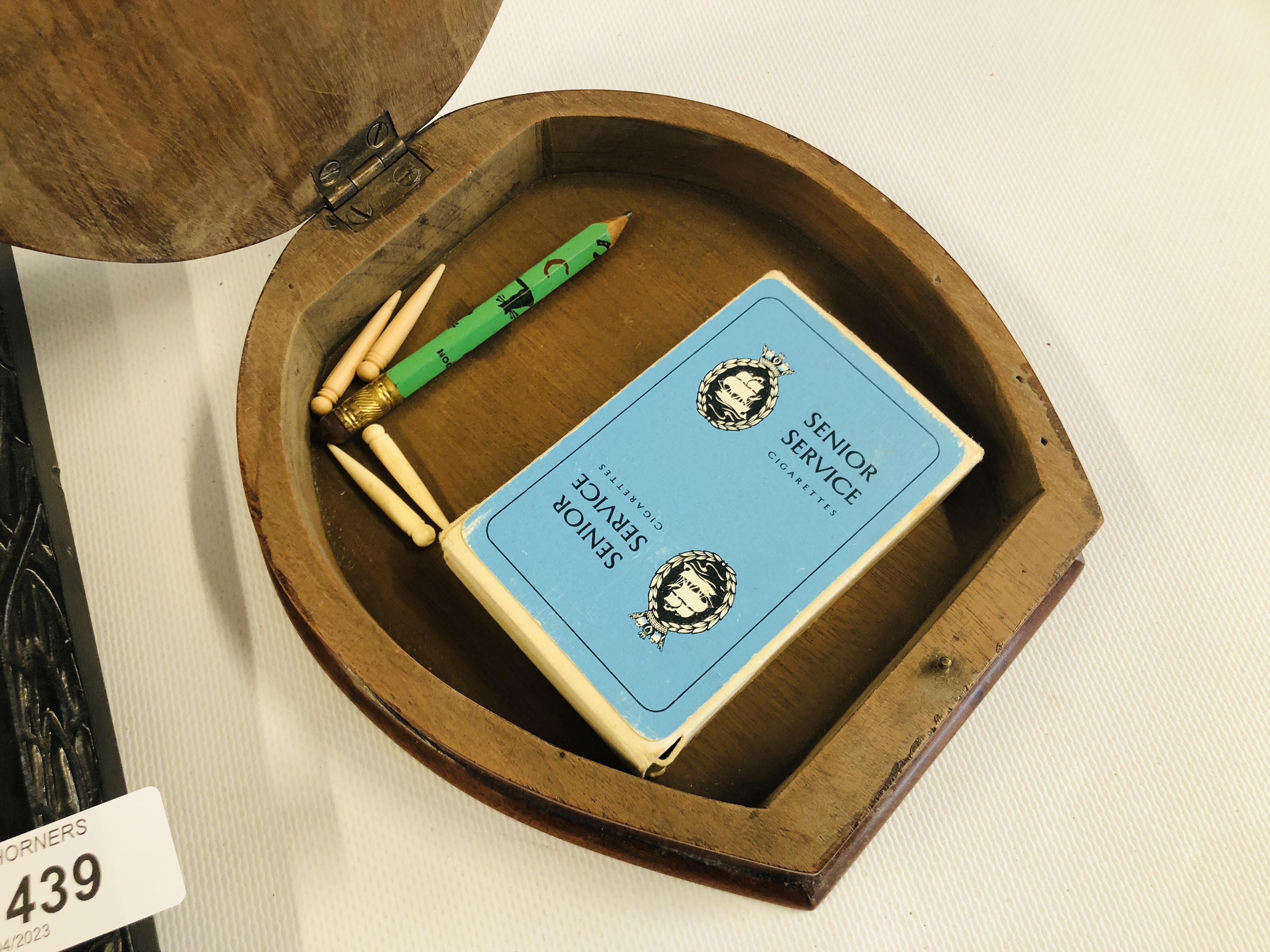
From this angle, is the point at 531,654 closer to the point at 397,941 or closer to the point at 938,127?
the point at 397,941

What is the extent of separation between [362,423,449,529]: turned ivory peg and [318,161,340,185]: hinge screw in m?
0.13

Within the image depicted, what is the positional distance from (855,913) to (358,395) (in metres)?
0.41

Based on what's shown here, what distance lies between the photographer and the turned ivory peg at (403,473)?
0.47m

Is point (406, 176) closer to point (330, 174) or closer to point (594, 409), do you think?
point (330, 174)

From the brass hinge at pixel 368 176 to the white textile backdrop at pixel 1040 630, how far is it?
19 centimetres

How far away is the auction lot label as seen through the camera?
0.37 m

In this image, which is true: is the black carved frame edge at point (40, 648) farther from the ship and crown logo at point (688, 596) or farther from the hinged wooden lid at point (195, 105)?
the ship and crown logo at point (688, 596)

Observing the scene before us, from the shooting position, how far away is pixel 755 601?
0.43 m

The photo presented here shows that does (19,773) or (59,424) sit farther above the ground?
(59,424)

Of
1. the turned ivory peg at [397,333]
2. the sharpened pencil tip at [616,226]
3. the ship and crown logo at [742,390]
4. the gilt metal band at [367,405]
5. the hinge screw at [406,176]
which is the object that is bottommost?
the ship and crown logo at [742,390]

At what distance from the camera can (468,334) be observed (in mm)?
501

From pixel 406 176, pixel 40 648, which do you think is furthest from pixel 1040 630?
pixel 40 648

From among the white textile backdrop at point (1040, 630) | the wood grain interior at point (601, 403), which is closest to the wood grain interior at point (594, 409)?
the wood grain interior at point (601, 403)

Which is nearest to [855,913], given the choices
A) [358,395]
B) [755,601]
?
[755,601]
